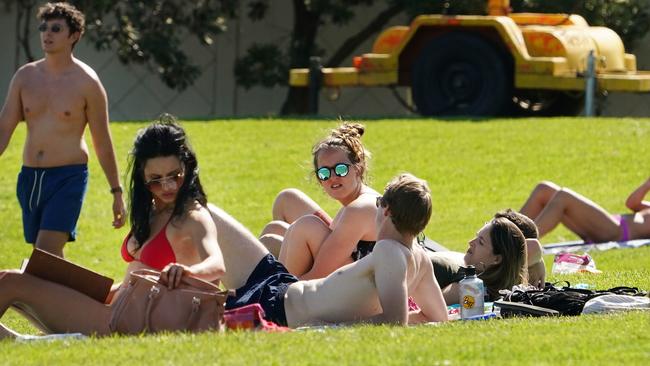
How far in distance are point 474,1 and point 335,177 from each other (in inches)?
581

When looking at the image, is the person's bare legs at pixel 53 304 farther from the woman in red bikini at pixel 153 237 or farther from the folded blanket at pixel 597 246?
the folded blanket at pixel 597 246

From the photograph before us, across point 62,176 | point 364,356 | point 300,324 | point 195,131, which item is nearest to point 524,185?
point 195,131

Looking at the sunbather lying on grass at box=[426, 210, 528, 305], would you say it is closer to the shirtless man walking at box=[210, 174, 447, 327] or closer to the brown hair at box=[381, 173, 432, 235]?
the shirtless man walking at box=[210, 174, 447, 327]

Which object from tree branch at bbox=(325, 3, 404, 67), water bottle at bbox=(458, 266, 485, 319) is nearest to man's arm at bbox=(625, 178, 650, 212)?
water bottle at bbox=(458, 266, 485, 319)

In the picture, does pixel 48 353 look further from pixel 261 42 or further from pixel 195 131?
pixel 261 42

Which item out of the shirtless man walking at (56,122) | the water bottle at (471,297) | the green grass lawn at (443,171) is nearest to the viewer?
the water bottle at (471,297)

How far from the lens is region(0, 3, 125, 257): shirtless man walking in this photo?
8984 mm

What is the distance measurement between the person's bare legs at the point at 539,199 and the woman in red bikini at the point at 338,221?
4207 millimetres

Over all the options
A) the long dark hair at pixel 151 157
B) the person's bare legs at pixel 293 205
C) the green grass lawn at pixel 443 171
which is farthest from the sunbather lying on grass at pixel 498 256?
the long dark hair at pixel 151 157

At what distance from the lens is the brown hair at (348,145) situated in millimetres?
7863

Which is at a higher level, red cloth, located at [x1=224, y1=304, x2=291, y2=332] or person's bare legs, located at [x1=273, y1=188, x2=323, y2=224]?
red cloth, located at [x1=224, y1=304, x2=291, y2=332]

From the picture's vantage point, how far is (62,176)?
29.6ft

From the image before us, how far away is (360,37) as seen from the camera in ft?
80.9

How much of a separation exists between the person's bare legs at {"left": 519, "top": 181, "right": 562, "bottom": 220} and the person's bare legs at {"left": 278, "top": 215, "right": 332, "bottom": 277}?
436cm
